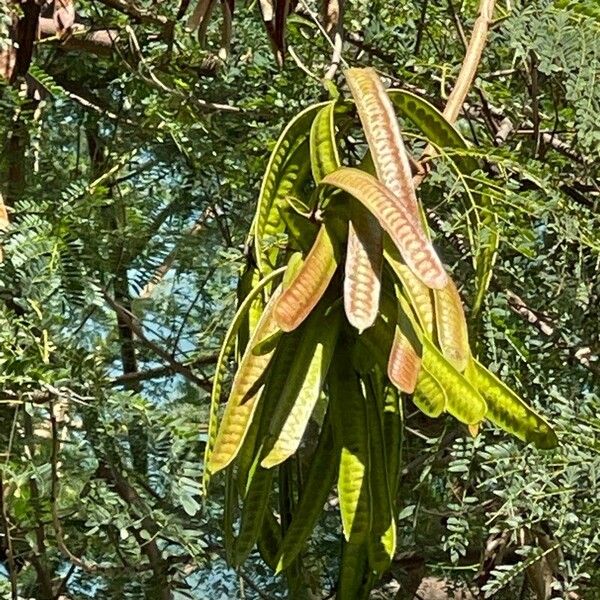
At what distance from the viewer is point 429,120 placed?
721 millimetres

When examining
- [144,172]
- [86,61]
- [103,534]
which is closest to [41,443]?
[103,534]

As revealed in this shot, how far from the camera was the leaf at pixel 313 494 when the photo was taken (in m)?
0.69

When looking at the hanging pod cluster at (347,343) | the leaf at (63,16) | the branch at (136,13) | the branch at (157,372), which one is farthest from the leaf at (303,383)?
the branch at (157,372)

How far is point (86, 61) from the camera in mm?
1591

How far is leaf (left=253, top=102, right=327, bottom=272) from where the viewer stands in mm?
706

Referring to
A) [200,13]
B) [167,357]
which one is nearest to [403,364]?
[200,13]

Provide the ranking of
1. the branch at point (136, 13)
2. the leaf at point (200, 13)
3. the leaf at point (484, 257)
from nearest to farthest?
the leaf at point (484, 257), the leaf at point (200, 13), the branch at point (136, 13)

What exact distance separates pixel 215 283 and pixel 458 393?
1.07 metres

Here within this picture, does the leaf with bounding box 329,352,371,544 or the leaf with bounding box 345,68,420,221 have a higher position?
the leaf with bounding box 345,68,420,221

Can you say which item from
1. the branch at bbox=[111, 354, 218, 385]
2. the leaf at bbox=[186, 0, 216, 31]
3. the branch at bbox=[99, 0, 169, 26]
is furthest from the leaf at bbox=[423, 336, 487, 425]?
the branch at bbox=[111, 354, 218, 385]

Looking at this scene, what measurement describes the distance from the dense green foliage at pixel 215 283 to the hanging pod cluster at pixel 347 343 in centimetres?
7

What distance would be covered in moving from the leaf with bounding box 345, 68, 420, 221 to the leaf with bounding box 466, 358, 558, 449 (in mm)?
100

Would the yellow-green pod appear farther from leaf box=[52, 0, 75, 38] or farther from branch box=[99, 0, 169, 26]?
branch box=[99, 0, 169, 26]

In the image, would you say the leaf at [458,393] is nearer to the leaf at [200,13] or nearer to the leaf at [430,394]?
the leaf at [430,394]
